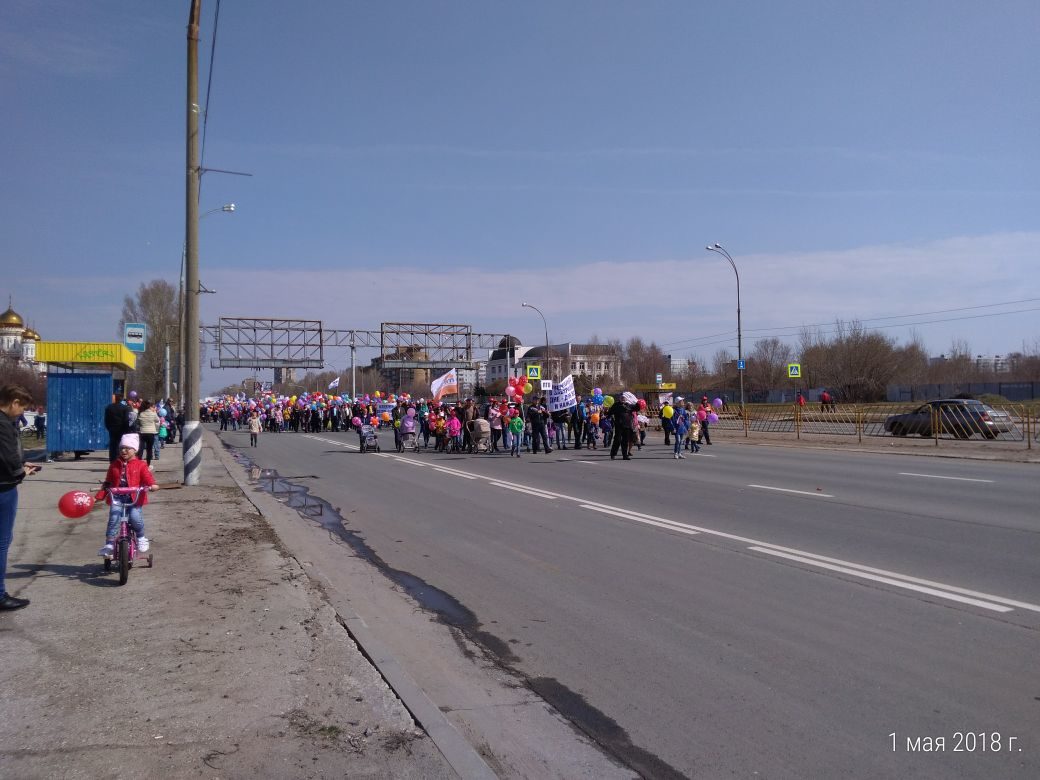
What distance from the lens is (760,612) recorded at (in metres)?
6.68

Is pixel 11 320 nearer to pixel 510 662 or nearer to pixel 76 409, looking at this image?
pixel 76 409

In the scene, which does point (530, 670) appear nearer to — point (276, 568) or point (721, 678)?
point (721, 678)

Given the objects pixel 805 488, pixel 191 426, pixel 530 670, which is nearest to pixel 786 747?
pixel 530 670

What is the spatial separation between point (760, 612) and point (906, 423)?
26415mm

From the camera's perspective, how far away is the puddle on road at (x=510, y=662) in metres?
4.18

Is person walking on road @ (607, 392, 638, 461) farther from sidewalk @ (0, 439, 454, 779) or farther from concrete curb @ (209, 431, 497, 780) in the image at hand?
concrete curb @ (209, 431, 497, 780)

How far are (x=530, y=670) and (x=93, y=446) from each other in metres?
19.7

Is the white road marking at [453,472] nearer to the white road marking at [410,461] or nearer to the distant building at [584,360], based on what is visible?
the white road marking at [410,461]

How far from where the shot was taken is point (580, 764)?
13.5ft

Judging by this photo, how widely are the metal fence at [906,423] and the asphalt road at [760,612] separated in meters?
12.4

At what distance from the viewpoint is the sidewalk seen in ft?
13.0

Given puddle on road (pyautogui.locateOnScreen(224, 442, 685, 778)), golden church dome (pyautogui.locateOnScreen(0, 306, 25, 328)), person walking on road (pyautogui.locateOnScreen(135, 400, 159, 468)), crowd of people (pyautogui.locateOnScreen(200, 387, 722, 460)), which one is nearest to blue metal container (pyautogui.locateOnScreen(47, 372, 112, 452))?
person walking on road (pyautogui.locateOnScreen(135, 400, 159, 468))

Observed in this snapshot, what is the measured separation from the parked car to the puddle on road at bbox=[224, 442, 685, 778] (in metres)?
22.6

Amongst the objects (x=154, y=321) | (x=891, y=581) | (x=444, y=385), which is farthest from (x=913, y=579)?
(x=154, y=321)
